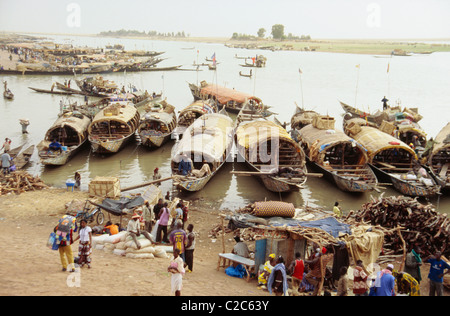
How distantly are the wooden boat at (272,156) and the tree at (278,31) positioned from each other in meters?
154

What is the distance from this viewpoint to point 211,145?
60.2ft

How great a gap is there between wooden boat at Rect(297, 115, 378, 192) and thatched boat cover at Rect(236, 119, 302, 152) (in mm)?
1338

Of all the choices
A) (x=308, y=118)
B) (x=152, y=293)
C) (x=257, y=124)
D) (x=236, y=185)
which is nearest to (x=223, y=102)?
(x=308, y=118)

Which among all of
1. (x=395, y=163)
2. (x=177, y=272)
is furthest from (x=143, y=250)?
(x=395, y=163)

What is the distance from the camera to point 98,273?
8664 mm

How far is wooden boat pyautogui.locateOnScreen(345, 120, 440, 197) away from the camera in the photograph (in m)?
16.7

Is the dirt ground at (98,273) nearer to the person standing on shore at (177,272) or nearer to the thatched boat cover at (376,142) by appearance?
the person standing on shore at (177,272)

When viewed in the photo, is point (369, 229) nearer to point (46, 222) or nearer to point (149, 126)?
point (46, 222)

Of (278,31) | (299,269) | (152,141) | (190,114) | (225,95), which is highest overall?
(278,31)

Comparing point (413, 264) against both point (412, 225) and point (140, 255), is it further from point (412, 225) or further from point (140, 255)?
point (140, 255)

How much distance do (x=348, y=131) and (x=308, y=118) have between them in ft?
14.7

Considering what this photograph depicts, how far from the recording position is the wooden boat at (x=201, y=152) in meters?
16.4

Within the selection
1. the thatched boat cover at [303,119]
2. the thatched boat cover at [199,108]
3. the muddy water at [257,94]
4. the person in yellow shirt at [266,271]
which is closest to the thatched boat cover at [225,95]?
the muddy water at [257,94]

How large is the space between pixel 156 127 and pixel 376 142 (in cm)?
1266
